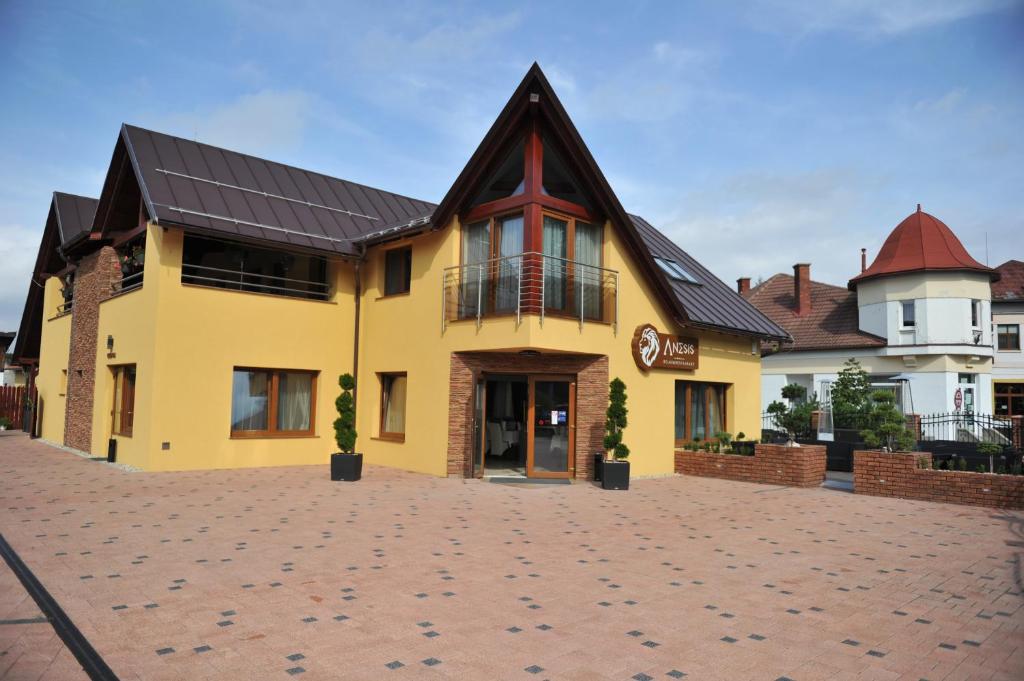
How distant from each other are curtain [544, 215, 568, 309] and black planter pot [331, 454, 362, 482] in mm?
4570

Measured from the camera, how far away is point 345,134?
14789 millimetres

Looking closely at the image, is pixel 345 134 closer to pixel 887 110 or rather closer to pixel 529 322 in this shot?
pixel 529 322

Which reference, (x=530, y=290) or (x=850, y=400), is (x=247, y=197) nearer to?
(x=530, y=290)

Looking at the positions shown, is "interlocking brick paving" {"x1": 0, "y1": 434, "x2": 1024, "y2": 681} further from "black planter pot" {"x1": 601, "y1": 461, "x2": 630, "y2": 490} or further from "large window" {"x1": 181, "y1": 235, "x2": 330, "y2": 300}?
"large window" {"x1": 181, "y1": 235, "x2": 330, "y2": 300}

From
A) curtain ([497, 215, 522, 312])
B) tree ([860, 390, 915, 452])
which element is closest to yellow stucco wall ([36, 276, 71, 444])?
curtain ([497, 215, 522, 312])

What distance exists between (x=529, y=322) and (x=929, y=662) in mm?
8550

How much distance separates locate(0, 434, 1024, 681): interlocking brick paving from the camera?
4.44 m

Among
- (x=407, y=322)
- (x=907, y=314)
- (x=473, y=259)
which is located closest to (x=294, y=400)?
(x=407, y=322)

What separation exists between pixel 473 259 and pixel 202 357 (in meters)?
5.89

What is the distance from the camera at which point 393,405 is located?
51.8ft

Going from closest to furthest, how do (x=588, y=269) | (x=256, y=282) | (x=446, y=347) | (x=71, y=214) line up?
(x=588, y=269)
(x=446, y=347)
(x=256, y=282)
(x=71, y=214)

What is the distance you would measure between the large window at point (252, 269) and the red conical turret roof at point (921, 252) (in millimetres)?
22581

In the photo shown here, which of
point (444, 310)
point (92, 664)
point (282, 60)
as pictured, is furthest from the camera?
point (444, 310)

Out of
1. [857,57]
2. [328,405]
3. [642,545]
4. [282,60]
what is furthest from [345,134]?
[642,545]
